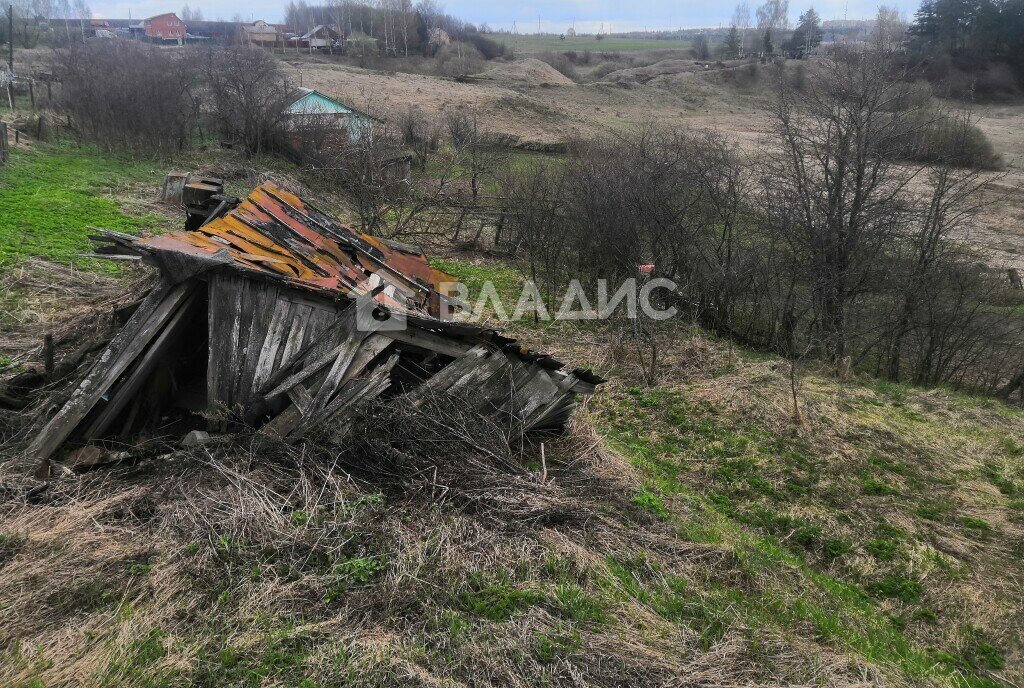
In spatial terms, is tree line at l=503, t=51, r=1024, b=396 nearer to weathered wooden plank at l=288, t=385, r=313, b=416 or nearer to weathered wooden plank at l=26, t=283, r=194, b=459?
weathered wooden plank at l=288, t=385, r=313, b=416

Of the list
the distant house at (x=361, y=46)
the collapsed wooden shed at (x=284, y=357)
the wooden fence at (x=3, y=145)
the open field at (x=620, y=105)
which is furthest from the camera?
the distant house at (x=361, y=46)

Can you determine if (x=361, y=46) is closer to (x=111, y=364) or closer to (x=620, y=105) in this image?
(x=620, y=105)

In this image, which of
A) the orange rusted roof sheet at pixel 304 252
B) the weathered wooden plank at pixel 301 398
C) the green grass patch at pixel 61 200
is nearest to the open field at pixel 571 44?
the green grass patch at pixel 61 200

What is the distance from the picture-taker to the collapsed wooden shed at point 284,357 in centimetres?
512

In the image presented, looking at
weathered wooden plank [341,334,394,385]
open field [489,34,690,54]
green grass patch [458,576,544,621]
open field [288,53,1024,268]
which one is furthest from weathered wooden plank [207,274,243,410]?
open field [489,34,690,54]

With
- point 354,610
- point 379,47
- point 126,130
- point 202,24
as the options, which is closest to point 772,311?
point 354,610

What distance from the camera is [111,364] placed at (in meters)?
5.28

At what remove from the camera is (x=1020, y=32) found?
42.7 meters

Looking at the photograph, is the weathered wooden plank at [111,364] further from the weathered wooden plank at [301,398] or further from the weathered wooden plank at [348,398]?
the weathered wooden plank at [348,398]

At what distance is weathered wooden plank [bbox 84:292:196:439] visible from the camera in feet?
17.6

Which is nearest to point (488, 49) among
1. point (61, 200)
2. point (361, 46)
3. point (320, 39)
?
point (361, 46)

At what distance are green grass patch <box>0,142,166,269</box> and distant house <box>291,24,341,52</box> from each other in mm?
46706

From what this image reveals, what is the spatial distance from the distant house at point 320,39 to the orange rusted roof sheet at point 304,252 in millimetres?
59777

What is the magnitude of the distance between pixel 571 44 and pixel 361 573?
4287 inches
